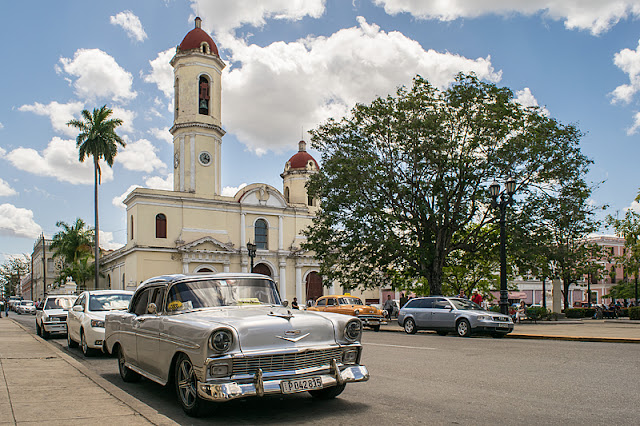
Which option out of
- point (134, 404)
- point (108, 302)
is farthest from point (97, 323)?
point (134, 404)

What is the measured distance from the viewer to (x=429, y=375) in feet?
31.2

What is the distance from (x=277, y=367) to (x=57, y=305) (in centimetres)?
1725

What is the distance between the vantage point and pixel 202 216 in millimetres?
52344

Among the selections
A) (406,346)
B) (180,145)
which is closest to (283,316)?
(406,346)

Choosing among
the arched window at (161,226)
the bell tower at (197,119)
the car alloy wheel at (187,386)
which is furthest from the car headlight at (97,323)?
the bell tower at (197,119)

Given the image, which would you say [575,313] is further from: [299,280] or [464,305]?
[299,280]

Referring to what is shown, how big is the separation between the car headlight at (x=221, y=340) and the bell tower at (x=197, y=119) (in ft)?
155

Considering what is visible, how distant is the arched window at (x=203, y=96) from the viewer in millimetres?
52500

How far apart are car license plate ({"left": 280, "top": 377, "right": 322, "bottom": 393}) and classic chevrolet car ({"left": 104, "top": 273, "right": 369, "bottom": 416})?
0.03 feet

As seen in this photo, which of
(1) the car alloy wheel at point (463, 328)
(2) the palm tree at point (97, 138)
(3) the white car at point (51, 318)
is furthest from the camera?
(2) the palm tree at point (97, 138)

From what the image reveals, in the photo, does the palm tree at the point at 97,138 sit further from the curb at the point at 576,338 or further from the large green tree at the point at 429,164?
the curb at the point at 576,338

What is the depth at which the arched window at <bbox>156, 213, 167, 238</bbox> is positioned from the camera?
50.2m

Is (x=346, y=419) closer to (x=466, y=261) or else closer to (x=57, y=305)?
(x=57, y=305)

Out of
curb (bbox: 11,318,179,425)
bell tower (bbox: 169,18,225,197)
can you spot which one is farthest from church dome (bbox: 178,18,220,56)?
curb (bbox: 11,318,179,425)
